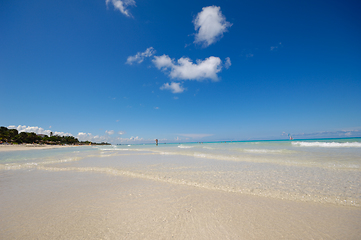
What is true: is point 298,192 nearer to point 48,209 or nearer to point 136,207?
point 136,207

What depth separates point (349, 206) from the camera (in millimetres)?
4402

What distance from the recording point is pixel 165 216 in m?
3.91

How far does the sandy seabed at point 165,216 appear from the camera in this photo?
10.3 ft

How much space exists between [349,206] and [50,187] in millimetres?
10714

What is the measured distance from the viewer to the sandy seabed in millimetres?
3152

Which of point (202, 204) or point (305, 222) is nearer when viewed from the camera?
point (305, 222)

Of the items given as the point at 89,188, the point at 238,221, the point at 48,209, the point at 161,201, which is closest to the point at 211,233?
the point at 238,221

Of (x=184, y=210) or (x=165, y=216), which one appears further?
(x=184, y=210)

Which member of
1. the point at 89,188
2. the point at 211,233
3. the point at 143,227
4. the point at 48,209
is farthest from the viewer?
the point at 89,188

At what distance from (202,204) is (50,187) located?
649 centimetres

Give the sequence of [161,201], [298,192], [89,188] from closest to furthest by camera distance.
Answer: [161,201] → [298,192] → [89,188]

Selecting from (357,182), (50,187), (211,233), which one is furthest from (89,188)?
→ (357,182)

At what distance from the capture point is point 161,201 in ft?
16.1

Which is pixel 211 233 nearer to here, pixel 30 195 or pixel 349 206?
pixel 349 206
